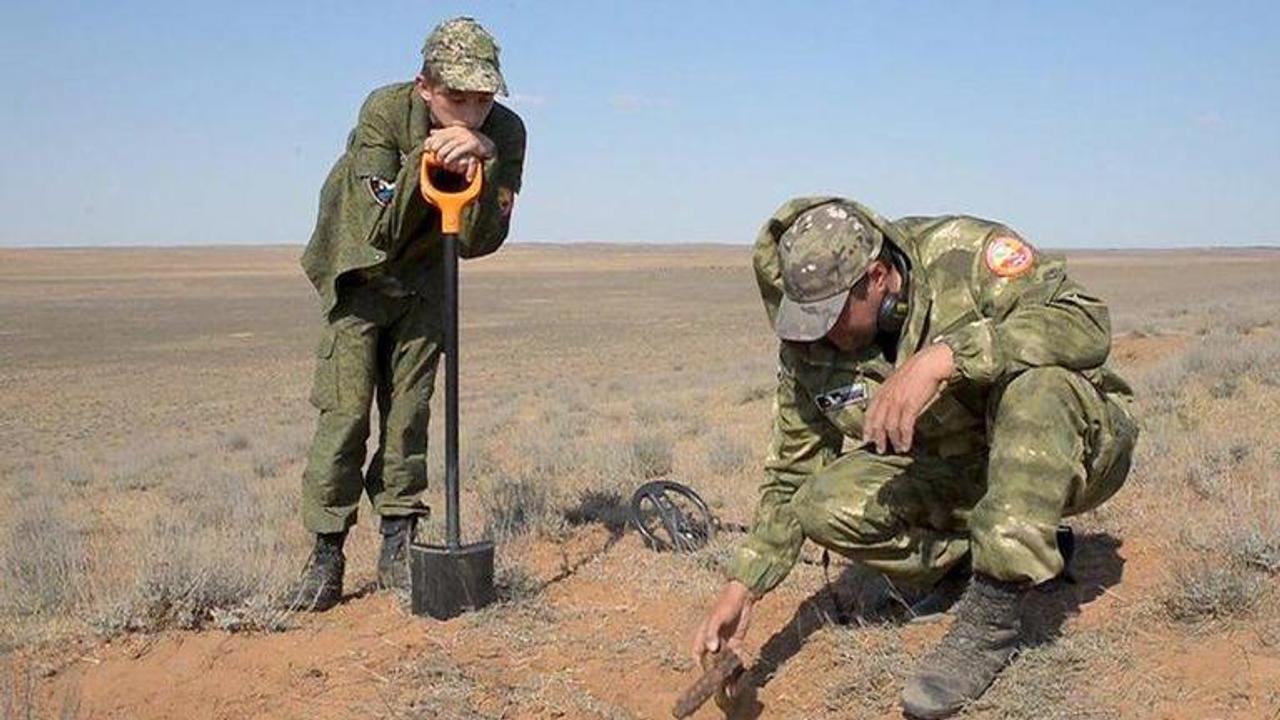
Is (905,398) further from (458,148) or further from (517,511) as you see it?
(517,511)

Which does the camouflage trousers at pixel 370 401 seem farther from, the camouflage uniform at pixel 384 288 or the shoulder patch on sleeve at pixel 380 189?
the shoulder patch on sleeve at pixel 380 189

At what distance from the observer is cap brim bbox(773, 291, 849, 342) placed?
315 cm

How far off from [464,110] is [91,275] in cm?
7442

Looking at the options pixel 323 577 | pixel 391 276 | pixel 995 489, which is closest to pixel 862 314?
pixel 995 489

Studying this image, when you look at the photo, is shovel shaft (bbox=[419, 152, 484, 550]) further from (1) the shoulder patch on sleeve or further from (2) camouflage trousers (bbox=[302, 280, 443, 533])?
(2) camouflage trousers (bbox=[302, 280, 443, 533])

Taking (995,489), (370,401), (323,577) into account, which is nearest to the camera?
(995,489)

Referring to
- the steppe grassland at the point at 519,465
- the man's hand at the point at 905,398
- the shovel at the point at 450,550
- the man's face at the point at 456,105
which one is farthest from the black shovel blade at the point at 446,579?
the man's hand at the point at 905,398

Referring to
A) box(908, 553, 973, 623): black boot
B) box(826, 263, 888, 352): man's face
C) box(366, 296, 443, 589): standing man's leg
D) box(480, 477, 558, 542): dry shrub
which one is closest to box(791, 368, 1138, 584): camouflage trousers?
box(908, 553, 973, 623): black boot

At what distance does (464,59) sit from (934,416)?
1821mm

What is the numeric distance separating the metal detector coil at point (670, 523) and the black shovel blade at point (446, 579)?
1040mm

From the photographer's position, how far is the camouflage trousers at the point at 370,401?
14.8ft

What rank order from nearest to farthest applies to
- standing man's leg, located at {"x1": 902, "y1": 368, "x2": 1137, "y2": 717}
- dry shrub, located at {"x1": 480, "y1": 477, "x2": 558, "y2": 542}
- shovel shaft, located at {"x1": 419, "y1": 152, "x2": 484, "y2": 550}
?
standing man's leg, located at {"x1": 902, "y1": 368, "x2": 1137, "y2": 717} → shovel shaft, located at {"x1": 419, "y1": 152, "x2": 484, "y2": 550} → dry shrub, located at {"x1": 480, "y1": 477, "x2": 558, "y2": 542}

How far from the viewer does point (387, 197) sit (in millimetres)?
4324

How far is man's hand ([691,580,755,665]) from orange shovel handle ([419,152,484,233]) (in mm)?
1538
